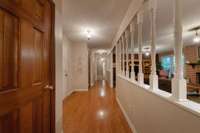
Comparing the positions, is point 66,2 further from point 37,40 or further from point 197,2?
point 197,2

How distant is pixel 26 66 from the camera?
1.38 m

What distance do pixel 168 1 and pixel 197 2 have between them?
607mm

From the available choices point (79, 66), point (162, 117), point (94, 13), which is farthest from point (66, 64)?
point (162, 117)

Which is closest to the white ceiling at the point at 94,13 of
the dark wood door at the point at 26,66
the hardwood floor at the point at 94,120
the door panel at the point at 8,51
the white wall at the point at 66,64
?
the dark wood door at the point at 26,66

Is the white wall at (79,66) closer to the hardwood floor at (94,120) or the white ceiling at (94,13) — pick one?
the white ceiling at (94,13)

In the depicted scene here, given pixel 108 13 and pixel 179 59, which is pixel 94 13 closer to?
pixel 108 13

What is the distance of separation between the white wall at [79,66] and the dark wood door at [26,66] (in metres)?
5.81

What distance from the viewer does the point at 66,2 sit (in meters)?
3.05

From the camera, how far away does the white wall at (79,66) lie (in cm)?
787

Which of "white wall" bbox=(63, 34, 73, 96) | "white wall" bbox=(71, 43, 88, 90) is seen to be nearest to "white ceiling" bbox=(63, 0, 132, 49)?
"white wall" bbox=(63, 34, 73, 96)

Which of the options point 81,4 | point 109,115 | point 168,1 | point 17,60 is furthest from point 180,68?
point 109,115

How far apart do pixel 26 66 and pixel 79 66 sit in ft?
21.6

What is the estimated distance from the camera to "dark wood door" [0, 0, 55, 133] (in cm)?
109

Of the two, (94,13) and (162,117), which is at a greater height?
(94,13)
